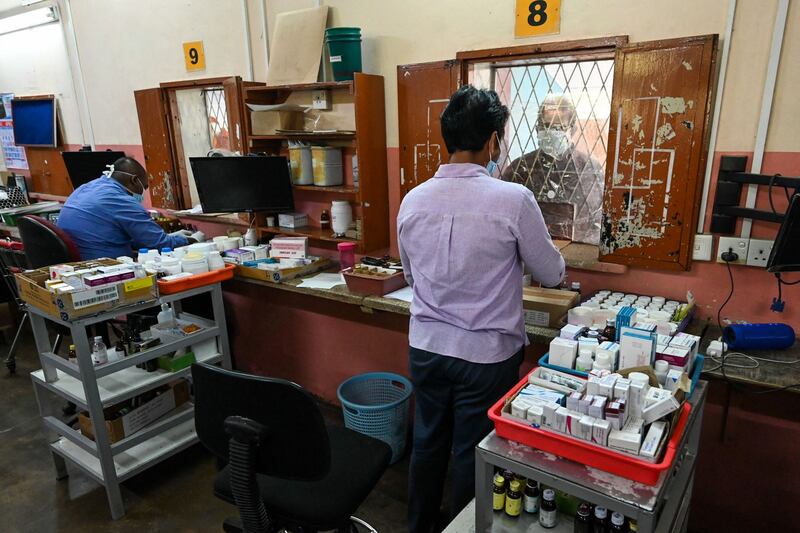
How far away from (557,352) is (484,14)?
1.59m

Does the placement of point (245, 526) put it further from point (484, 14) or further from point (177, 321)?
point (484, 14)

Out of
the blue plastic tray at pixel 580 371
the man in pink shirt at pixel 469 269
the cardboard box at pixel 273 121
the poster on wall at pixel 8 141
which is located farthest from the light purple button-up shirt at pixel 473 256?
the poster on wall at pixel 8 141

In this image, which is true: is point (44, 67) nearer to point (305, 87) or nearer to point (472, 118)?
point (305, 87)

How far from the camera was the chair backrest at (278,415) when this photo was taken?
1.21m

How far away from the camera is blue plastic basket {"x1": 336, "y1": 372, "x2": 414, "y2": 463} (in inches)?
98.2

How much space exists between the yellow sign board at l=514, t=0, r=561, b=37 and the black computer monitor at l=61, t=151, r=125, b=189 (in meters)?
3.28

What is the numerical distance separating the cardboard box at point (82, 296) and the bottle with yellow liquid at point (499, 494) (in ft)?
5.55

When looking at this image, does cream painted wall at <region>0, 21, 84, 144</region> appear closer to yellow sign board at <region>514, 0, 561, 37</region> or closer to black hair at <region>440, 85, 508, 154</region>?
yellow sign board at <region>514, 0, 561, 37</region>

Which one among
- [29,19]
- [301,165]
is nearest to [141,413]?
[301,165]

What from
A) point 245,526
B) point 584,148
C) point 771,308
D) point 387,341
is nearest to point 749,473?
point 771,308

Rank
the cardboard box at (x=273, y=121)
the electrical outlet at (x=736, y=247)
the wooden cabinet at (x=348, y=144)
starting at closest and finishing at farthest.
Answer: the electrical outlet at (x=736, y=247) → the wooden cabinet at (x=348, y=144) → the cardboard box at (x=273, y=121)

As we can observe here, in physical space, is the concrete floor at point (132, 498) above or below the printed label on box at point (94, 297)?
below

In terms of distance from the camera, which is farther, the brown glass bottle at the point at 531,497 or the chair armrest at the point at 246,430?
the brown glass bottle at the point at 531,497

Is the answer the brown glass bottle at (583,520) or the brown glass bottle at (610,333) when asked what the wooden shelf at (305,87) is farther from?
the brown glass bottle at (583,520)
